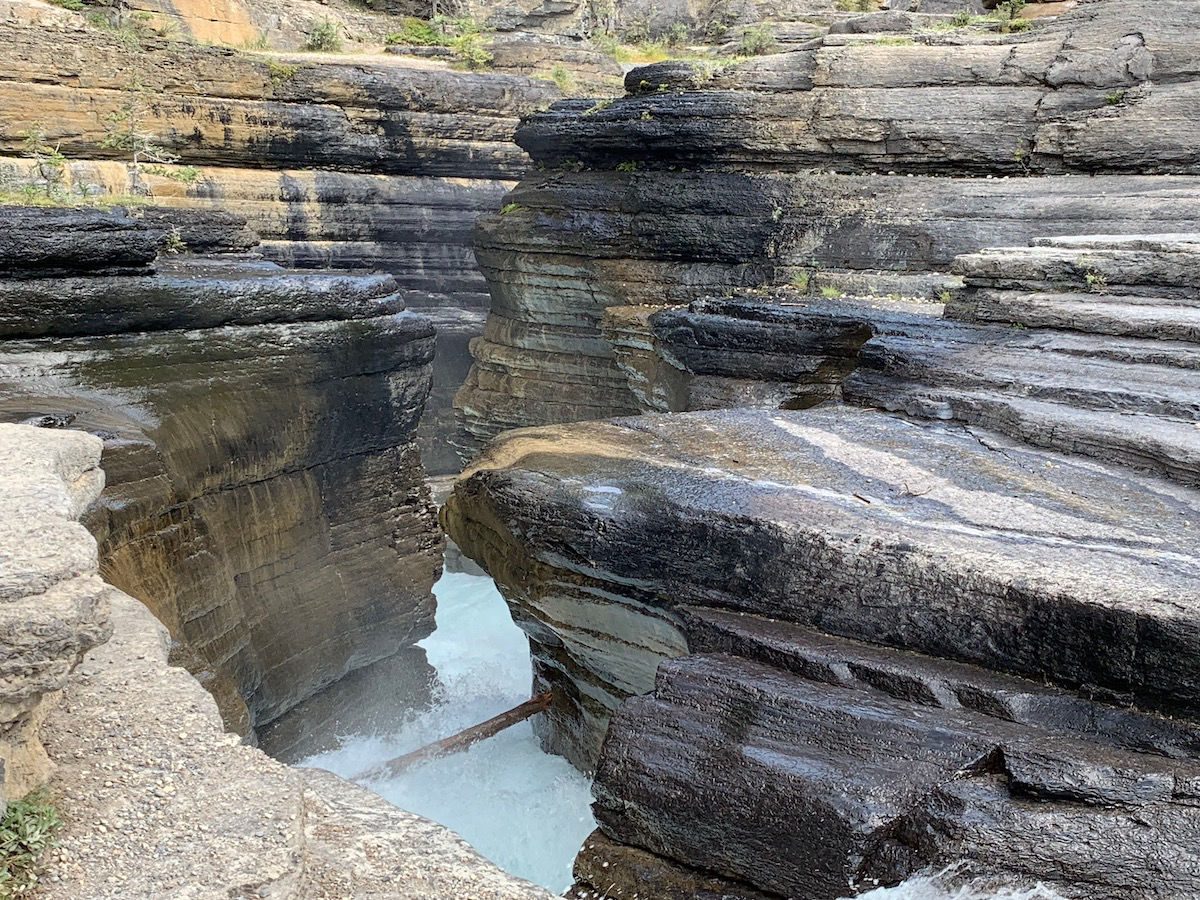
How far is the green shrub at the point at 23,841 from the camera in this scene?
2129 millimetres

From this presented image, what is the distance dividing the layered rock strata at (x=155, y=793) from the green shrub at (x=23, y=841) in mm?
26

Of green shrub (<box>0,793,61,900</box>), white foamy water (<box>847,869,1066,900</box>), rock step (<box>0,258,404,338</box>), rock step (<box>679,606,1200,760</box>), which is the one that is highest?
rock step (<box>0,258,404,338</box>)

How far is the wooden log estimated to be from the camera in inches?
237

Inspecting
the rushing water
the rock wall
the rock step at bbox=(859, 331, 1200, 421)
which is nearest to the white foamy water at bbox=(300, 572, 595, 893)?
the rushing water

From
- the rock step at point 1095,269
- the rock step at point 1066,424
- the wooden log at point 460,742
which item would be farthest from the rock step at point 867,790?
the rock step at point 1095,269

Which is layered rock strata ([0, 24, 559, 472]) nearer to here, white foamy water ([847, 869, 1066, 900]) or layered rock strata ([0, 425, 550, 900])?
layered rock strata ([0, 425, 550, 900])

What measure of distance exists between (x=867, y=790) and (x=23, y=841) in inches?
81.1

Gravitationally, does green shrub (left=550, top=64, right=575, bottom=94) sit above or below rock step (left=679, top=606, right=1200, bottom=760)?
above

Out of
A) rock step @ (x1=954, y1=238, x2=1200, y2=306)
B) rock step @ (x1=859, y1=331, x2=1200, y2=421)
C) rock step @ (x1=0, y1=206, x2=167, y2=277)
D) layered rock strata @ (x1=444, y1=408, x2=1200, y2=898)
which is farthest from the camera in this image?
rock step @ (x1=954, y1=238, x2=1200, y2=306)

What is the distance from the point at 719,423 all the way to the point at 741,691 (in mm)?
1900

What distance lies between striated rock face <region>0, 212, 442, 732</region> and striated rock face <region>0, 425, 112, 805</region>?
2397mm

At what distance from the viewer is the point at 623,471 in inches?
168

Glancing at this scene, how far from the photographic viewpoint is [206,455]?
5637 millimetres

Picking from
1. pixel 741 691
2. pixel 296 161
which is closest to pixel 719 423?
pixel 741 691
